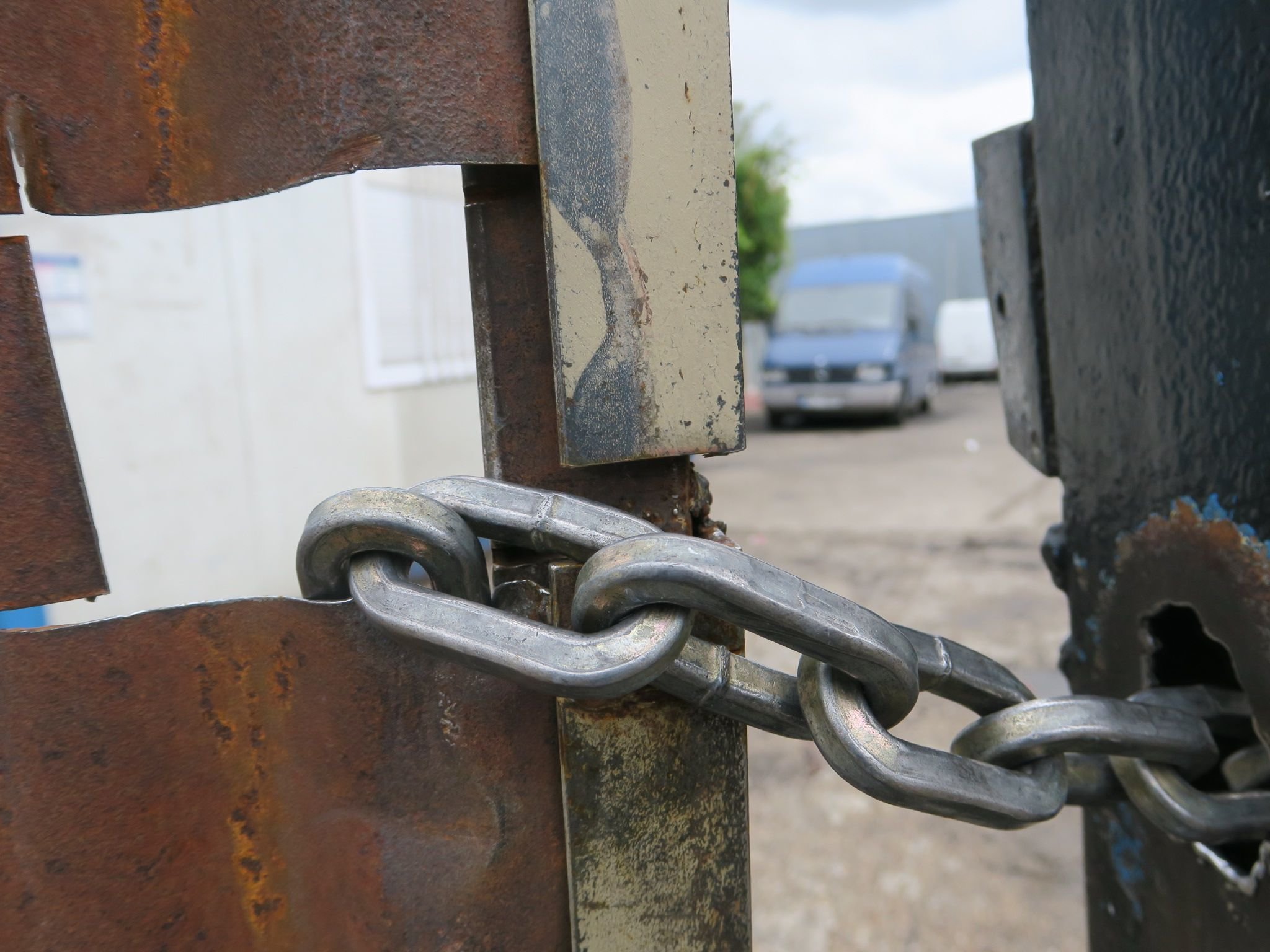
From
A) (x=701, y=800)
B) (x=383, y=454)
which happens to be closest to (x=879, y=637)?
(x=701, y=800)

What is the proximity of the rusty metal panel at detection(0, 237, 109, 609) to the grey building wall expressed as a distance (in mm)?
22174

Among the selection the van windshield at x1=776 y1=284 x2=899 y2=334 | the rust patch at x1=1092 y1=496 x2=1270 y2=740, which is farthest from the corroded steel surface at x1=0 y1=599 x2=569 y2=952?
the van windshield at x1=776 y1=284 x2=899 y2=334

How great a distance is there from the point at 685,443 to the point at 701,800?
218 mm

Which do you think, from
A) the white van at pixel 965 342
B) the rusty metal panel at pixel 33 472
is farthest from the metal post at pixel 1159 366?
the white van at pixel 965 342

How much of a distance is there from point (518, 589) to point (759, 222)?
42.7ft

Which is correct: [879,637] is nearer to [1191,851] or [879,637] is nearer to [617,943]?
[617,943]

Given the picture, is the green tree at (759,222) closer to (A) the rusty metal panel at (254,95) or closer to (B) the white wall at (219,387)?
(B) the white wall at (219,387)

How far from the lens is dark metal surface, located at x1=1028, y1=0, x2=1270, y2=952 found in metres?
0.65

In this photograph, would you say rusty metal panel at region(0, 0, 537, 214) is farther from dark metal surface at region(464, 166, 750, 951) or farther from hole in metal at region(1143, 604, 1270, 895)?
hole in metal at region(1143, 604, 1270, 895)

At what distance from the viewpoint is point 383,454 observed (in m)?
4.75

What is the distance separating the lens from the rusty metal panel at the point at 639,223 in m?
0.52

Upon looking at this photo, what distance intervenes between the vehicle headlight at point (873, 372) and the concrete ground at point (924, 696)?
183cm

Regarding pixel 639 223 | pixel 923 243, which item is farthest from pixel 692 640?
pixel 923 243

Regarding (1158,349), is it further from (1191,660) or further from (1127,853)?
(1127,853)
